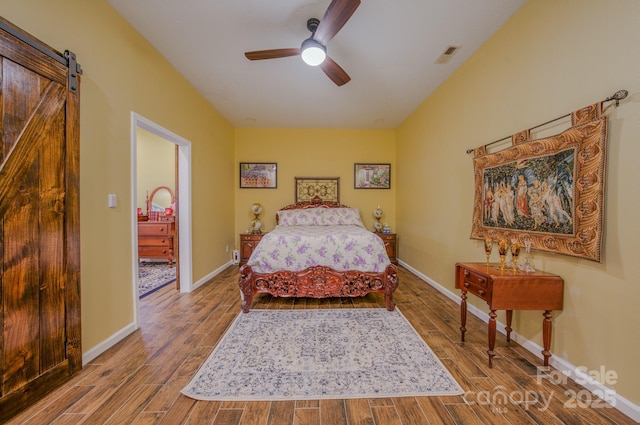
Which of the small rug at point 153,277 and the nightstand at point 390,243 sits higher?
the nightstand at point 390,243

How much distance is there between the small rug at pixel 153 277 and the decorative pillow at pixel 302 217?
2000mm

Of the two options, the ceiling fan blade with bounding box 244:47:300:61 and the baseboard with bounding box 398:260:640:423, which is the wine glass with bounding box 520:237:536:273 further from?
the ceiling fan blade with bounding box 244:47:300:61

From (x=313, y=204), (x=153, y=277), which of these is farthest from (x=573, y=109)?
(x=153, y=277)

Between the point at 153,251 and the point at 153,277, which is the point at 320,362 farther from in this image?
the point at 153,251

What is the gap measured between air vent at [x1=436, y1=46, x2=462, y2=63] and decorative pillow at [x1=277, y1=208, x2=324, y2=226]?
2.84 m

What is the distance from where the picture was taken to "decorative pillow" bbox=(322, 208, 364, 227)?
14.8 feet

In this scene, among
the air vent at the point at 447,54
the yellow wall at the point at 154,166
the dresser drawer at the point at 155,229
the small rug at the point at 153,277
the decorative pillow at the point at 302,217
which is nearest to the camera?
the air vent at the point at 447,54

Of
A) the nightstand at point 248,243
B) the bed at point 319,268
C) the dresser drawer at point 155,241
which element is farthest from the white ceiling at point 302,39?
the dresser drawer at point 155,241

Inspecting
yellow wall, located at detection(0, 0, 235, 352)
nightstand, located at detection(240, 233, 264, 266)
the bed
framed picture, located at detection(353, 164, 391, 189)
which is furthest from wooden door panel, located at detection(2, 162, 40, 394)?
framed picture, located at detection(353, 164, 391, 189)

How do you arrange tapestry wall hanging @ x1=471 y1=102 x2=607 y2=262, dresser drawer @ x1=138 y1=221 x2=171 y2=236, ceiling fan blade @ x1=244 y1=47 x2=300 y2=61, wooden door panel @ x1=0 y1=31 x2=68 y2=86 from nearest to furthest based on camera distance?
wooden door panel @ x1=0 y1=31 x2=68 y2=86 → tapestry wall hanging @ x1=471 y1=102 x2=607 y2=262 → ceiling fan blade @ x1=244 y1=47 x2=300 y2=61 → dresser drawer @ x1=138 y1=221 x2=171 y2=236

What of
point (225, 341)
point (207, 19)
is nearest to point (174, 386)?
point (225, 341)

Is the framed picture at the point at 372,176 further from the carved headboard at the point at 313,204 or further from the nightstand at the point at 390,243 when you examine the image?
the nightstand at the point at 390,243

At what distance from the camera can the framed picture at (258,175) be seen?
502cm

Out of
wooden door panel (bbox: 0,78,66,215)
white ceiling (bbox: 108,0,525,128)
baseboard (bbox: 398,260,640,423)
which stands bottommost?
baseboard (bbox: 398,260,640,423)
